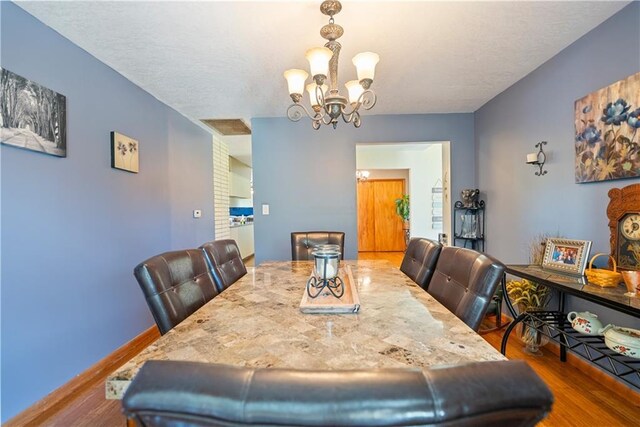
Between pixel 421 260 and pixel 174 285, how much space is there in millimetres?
1377

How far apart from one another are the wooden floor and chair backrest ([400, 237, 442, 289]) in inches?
35.4

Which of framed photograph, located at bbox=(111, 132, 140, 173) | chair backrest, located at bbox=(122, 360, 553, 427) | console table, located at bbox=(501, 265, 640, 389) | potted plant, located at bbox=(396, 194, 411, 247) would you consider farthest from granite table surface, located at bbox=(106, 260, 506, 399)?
potted plant, located at bbox=(396, 194, 411, 247)

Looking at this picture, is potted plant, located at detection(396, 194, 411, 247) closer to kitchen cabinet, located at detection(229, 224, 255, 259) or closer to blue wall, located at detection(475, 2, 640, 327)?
blue wall, located at detection(475, 2, 640, 327)

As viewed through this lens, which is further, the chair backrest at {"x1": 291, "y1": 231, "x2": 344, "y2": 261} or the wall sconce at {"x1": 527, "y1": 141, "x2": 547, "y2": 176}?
the chair backrest at {"x1": 291, "y1": 231, "x2": 344, "y2": 261}

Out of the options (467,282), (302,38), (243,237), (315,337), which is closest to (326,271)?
(315,337)

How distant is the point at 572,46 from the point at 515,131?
0.81 meters

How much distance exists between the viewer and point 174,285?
129cm

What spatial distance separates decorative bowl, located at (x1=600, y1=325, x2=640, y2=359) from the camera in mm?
1454

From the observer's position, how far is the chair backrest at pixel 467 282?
1.11 m

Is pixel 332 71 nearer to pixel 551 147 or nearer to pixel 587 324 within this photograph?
pixel 551 147

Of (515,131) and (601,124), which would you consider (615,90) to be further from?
(515,131)

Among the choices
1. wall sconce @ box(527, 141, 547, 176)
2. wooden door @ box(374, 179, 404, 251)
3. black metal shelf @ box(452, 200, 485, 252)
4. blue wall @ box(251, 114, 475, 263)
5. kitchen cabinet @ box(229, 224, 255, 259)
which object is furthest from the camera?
wooden door @ box(374, 179, 404, 251)

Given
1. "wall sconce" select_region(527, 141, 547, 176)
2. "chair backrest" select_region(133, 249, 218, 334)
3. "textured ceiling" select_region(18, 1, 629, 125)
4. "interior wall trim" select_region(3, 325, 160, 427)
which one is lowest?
"interior wall trim" select_region(3, 325, 160, 427)

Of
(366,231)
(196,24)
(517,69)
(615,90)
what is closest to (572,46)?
(517,69)
